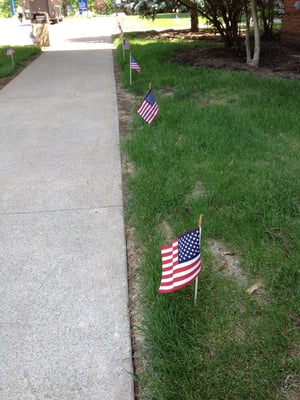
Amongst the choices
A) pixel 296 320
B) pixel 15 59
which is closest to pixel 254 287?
pixel 296 320

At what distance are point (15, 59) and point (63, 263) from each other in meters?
11.3

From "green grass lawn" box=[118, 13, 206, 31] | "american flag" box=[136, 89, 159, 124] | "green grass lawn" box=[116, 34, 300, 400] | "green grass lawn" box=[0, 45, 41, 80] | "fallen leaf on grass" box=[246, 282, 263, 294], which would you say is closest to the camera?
"green grass lawn" box=[116, 34, 300, 400]

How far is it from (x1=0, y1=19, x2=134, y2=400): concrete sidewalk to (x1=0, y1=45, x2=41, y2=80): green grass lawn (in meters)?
5.02

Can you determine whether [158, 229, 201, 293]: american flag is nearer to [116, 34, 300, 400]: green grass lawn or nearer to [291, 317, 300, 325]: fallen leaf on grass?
[116, 34, 300, 400]: green grass lawn

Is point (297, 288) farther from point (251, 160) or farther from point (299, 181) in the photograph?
point (251, 160)

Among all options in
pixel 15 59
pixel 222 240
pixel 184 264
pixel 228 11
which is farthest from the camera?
pixel 15 59

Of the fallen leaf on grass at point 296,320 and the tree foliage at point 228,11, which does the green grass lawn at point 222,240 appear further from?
the tree foliage at point 228,11

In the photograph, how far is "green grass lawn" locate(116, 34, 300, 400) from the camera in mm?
2047

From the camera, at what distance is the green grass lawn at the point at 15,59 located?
10.9 m

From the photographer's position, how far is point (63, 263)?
9.78ft

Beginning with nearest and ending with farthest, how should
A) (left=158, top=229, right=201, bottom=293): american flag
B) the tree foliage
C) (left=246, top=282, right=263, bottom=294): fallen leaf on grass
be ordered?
(left=158, top=229, right=201, bottom=293): american flag
(left=246, top=282, right=263, bottom=294): fallen leaf on grass
the tree foliage

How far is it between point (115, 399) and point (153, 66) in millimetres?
8752

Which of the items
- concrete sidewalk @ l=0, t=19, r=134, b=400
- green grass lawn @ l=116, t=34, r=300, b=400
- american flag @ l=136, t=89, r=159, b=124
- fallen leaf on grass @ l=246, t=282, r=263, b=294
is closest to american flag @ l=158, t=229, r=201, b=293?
green grass lawn @ l=116, t=34, r=300, b=400

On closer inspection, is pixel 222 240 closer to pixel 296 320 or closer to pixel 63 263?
pixel 296 320
